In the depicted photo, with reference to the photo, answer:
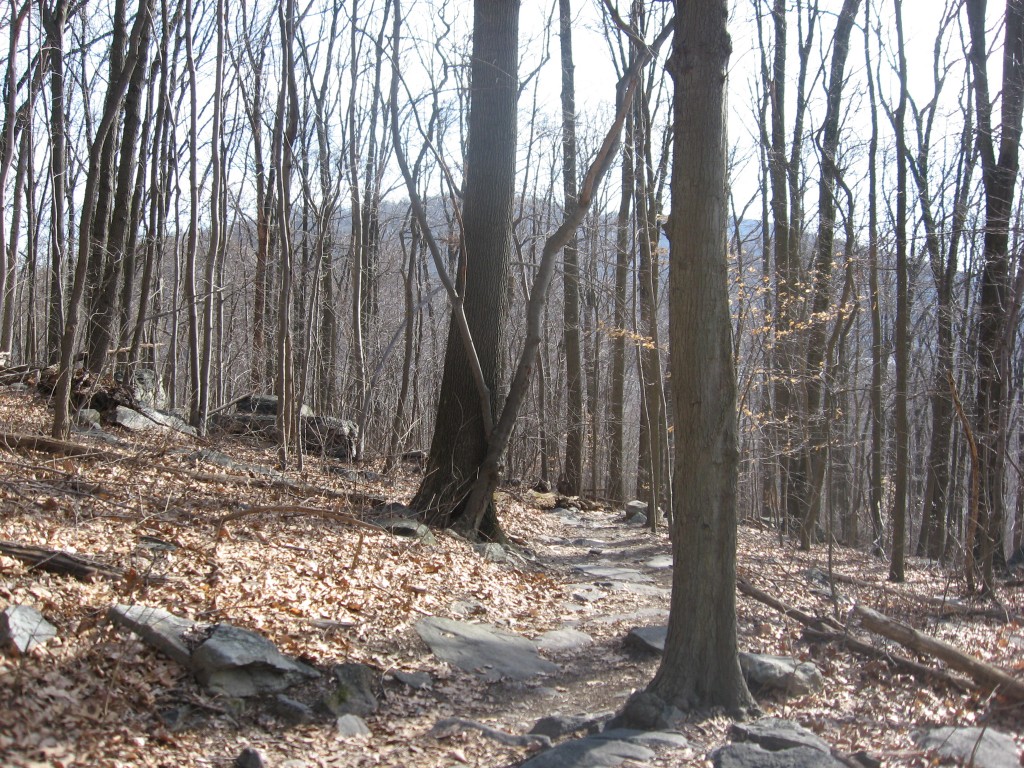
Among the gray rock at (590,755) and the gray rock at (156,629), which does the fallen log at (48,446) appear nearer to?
the gray rock at (156,629)

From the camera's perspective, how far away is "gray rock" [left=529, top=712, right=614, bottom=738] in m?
4.53

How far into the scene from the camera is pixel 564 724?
459 centimetres

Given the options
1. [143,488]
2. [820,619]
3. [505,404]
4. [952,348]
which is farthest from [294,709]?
[952,348]

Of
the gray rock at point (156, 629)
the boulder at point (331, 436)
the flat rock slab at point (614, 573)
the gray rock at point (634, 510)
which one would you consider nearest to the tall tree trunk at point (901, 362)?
the flat rock slab at point (614, 573)

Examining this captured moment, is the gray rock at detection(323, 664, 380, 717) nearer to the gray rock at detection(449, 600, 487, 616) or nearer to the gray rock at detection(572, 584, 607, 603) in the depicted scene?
the gray rock at detection(449, 600, 487, 616)

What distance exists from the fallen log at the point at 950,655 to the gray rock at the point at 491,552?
12.0ft

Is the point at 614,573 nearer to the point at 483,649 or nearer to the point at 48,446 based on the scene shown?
the point at 483,649

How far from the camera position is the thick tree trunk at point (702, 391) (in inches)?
180

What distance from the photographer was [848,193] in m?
14.5

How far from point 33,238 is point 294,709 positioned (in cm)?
1774

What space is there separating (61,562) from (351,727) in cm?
218

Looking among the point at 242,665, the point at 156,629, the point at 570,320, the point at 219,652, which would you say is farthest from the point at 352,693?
the point at 570,320

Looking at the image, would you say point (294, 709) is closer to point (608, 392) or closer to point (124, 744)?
point (124, 744)

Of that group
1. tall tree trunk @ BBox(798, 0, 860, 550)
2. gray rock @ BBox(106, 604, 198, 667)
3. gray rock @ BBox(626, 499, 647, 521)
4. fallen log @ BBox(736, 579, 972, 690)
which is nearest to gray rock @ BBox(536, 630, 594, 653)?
fallen log @ BBox(736, 579, 972, 690)
